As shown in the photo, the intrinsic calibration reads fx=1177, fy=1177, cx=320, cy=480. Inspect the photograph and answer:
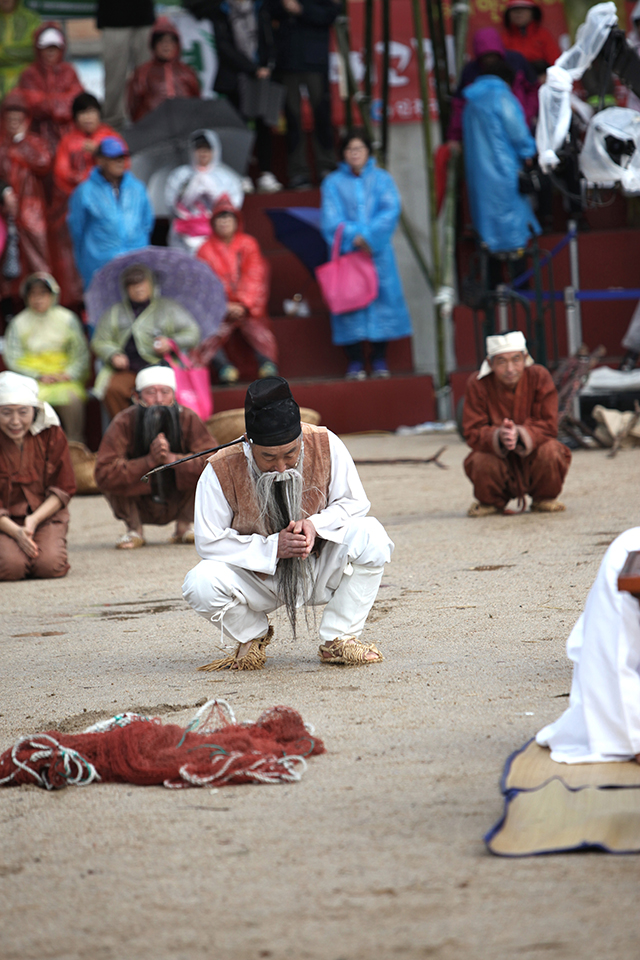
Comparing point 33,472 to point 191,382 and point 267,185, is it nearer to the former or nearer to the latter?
point 191,382

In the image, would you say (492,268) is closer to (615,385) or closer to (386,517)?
(615,385)

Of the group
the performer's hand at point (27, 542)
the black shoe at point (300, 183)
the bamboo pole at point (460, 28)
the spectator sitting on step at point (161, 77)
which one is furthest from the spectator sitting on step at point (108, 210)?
the performer's hand at point (27, 542)

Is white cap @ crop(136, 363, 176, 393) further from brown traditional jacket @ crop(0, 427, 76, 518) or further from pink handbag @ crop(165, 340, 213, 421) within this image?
pink handbag @ crop(165, 340, 213, 421)

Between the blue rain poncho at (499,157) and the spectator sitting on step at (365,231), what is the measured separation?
0.82 metres

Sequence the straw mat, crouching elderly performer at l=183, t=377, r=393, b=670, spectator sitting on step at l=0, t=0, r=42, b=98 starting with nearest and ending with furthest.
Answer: the straw mat
crouching elderly performer at l=183, t=377, r=393, b=670
spectator sitting on step at l=0, t=0, r=42, b=98

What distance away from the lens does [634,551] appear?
2.66 meters

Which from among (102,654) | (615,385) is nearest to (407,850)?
(102,654)

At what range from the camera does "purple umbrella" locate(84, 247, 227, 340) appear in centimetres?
919

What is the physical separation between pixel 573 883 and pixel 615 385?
7234mm

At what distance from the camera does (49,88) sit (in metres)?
11.1

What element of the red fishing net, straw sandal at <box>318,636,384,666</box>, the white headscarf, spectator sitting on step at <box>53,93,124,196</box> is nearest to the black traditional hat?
straw sandal at <box>318,636,384,666</box>

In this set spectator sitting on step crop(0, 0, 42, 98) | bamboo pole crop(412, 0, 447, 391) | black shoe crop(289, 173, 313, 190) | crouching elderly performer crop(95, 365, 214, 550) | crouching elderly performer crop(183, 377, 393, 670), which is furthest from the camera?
spectator sitting on step crop(0, 0, 42, 98)

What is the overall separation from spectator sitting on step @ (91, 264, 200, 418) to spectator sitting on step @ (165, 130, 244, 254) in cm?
140

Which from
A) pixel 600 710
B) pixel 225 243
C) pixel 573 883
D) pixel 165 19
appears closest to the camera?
pixel 573 883
